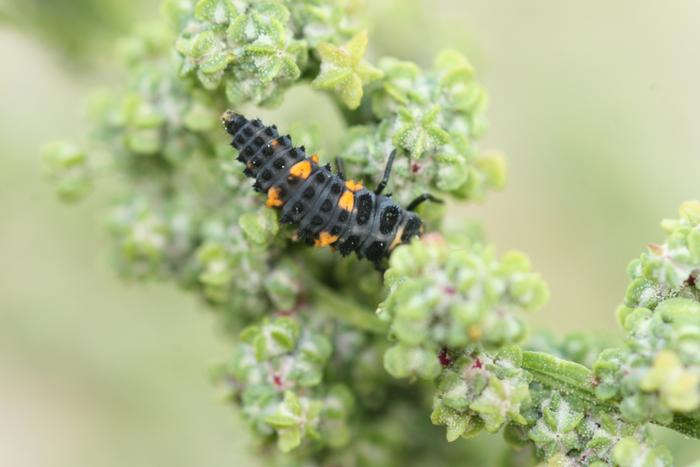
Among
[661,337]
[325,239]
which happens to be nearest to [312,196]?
[325,239]

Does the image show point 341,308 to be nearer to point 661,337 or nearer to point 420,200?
point 420,200

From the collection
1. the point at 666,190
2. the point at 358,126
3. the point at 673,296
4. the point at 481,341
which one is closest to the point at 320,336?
the point at 358,126

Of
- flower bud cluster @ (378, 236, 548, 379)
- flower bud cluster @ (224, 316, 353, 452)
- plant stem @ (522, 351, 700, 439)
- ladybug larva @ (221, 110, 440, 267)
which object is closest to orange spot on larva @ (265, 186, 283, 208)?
ladybug larva @ (221, 110, 440, 267)

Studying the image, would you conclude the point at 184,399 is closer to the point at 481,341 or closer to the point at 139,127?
the point at 139,127

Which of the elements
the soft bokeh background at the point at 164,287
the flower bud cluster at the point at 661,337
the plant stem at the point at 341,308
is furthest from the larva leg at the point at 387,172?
the soft bokeh background at the point at 164,287

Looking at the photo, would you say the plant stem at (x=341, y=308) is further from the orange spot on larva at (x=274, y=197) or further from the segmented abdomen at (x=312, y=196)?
the orange spot on larva at (x=274, y=197)
